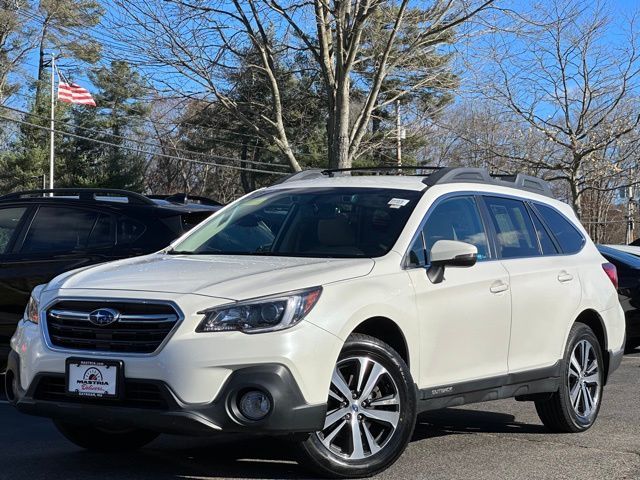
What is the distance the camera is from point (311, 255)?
5523 mm

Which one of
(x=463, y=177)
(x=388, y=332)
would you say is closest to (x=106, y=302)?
(x=388, y=332)

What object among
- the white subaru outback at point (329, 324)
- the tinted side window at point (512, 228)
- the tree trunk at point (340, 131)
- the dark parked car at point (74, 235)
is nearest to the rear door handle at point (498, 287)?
the white subaru outback at point (329, 324)

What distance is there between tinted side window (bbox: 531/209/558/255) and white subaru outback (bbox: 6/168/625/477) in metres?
0.03

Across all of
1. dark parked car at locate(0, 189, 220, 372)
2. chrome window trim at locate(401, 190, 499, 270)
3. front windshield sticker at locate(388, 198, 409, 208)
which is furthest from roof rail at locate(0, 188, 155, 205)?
chrome window trim at locate(401, 190, 499, 270)

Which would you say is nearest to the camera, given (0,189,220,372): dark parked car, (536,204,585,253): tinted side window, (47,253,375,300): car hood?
(47,253,375,300): car hood

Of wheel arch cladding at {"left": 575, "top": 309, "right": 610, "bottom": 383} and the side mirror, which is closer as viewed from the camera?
the side mirror

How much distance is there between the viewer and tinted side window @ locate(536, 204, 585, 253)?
7.05 meters

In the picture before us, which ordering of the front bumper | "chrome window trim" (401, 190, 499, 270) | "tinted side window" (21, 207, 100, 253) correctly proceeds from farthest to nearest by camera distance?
"tinted side window" (21, 207, 100, 253)
"chrome window trim" (401, 190, 499, 270)
the front bumper

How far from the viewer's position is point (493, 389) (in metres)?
5.94

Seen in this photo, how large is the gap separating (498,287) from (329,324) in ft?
5.53

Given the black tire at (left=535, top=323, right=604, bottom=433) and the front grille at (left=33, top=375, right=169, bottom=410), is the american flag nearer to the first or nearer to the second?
the black tire at (left=535, top=323, right=604, bottom=433)

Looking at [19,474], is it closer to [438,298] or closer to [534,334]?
[438,298]

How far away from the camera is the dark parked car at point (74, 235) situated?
8.12 meters

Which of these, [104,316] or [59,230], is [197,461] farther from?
[59,230]
